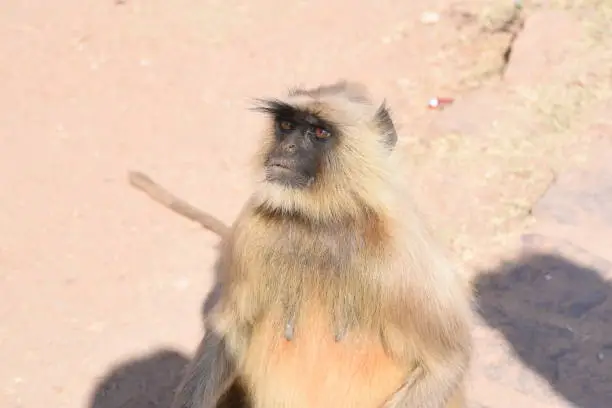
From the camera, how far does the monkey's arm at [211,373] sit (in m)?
3.39

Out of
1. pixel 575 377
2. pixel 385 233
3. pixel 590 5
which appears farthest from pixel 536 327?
pixel 590 5

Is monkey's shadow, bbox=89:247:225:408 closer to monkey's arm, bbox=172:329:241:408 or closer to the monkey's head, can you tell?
monkey's arm, bbox=172:329:241:408

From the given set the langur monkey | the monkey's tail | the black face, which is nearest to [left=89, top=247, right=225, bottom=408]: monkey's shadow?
the monkey's tail

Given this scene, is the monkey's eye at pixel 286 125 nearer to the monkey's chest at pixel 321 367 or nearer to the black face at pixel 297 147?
the black face at pixel 297 147

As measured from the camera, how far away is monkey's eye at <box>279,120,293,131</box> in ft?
10.3

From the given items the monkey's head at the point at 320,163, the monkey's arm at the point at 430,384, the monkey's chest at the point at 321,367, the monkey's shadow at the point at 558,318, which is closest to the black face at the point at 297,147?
the monkey's head at the point at 320,163

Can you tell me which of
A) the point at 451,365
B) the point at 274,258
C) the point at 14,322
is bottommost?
the point at 14,322

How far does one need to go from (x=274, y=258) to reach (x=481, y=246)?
6.43 feet

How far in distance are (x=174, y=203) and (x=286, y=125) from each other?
2064mm

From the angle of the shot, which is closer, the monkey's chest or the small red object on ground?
the monkey's chest

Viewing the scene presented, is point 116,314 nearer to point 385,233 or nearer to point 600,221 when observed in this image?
point 385,233

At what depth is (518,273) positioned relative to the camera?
475 centimetres

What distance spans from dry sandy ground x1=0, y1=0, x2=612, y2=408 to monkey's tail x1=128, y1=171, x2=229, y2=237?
0.05 meters

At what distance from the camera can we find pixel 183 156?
5.53 m
